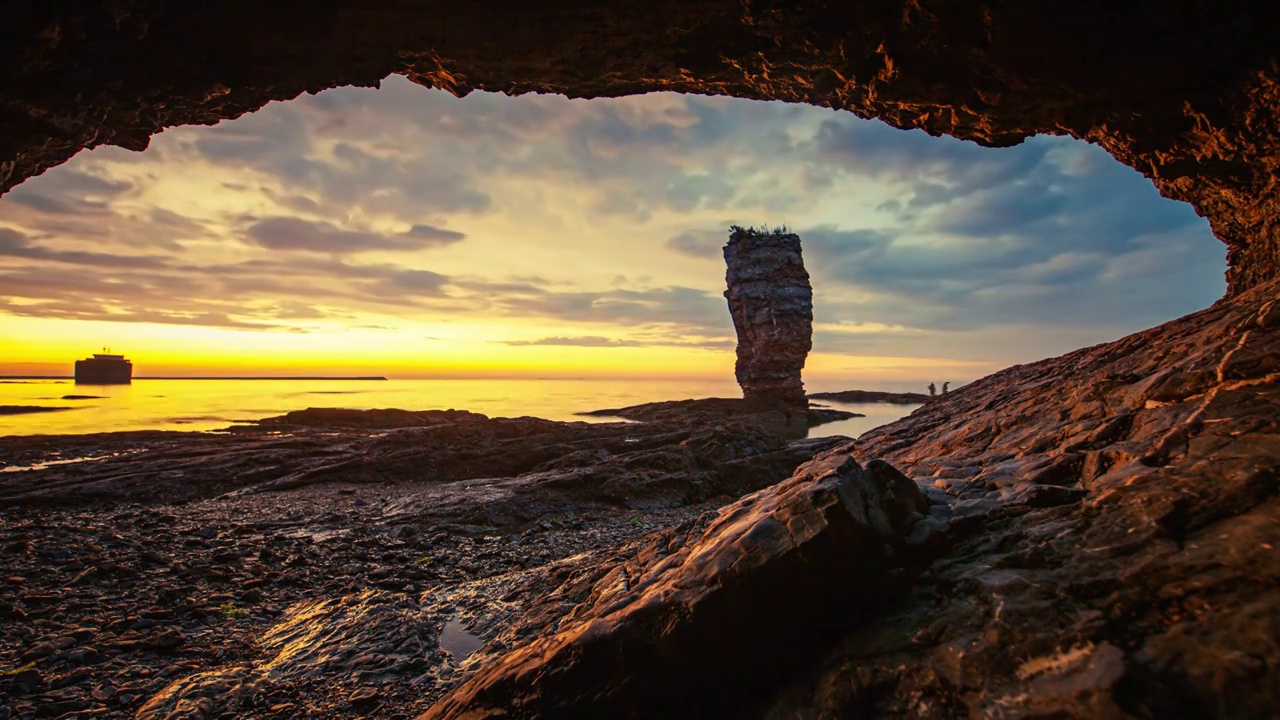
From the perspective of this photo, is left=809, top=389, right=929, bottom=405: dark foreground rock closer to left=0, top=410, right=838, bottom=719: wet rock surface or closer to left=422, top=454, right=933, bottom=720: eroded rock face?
left=0, top=410, right=838, bottom=719: wet rock surface

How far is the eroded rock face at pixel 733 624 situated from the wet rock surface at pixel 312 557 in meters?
3.06

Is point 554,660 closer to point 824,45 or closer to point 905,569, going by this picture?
point 905,569

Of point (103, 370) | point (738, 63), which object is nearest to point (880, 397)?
point (738, 63)

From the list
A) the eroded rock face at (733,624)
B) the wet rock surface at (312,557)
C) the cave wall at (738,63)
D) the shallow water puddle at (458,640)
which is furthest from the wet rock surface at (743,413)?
the eroded rock face at (733,624)

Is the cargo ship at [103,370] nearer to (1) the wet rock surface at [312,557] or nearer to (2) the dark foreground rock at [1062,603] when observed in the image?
(1) the wet rock surface at [312,557]

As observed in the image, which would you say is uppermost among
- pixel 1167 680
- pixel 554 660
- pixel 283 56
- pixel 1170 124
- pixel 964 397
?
pixel 283 56

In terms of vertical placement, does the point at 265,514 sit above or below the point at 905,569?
below

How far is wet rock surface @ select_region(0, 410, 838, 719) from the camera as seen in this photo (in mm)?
6703

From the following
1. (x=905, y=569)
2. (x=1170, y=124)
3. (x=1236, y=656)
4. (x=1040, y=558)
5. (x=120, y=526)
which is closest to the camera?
(x=1236, y=656)

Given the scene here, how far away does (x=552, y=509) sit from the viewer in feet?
49.7

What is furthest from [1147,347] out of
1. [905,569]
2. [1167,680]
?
[1167,680]

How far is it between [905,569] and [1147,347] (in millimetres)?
6011

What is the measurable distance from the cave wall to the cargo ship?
14856 cm

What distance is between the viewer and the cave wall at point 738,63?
7.05 meters
